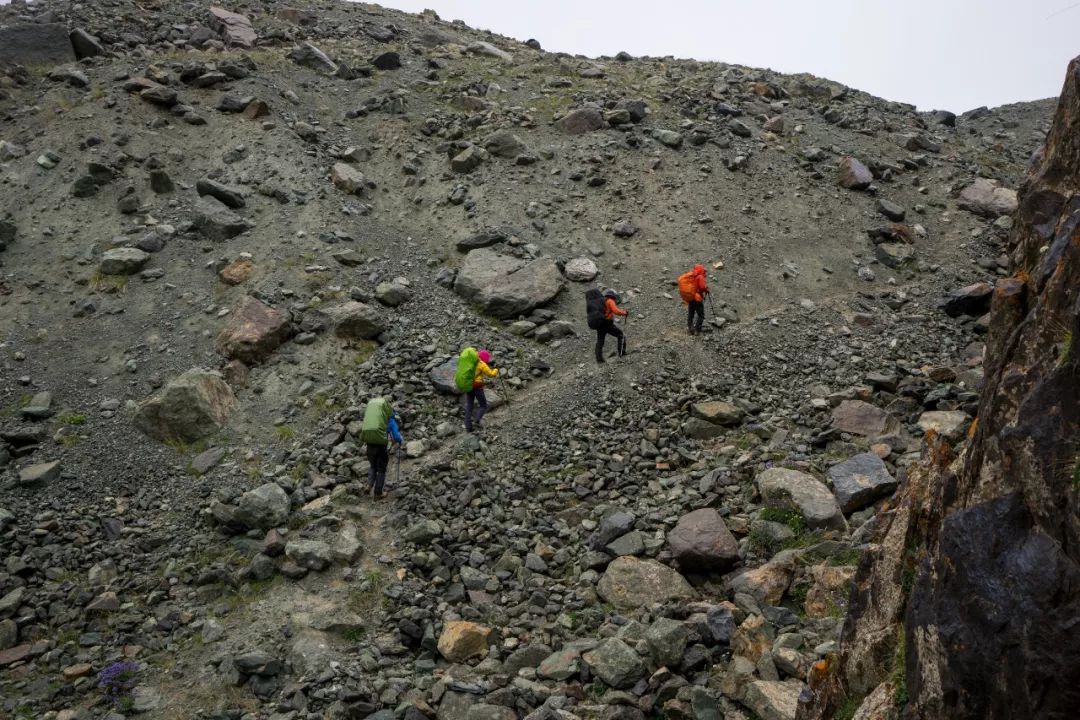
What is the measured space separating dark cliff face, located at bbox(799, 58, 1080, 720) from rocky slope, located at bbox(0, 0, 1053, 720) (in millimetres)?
1296

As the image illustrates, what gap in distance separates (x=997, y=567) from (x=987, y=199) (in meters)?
22.2

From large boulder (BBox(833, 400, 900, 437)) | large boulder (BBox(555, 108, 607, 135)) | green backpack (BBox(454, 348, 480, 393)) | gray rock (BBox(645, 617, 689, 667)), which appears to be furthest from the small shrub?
large boulder (BBox(555, 108, 607, 135))

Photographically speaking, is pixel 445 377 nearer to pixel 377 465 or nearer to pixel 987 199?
pixel 377 465

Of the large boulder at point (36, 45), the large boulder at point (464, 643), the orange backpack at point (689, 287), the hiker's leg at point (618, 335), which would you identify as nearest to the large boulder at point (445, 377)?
the hiker's leg at point (618, 335)

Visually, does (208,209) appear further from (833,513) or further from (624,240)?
(833,513)

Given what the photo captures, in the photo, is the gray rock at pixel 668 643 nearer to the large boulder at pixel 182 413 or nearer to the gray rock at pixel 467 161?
the large boulder at pixel 182 413

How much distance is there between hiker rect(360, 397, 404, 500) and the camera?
47.5 ft

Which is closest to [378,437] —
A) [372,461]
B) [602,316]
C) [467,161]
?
[372,461]

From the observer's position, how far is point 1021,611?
5.40 m

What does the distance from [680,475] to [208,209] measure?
16.3 metres

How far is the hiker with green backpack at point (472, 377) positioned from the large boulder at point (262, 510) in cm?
422

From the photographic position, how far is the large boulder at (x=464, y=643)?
1125cm

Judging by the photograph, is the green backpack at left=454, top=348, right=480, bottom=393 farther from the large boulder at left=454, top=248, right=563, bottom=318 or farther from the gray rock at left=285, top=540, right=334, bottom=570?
the gray rock at left=285, top=540, right=334, bottom=570

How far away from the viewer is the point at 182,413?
54.3 ft
